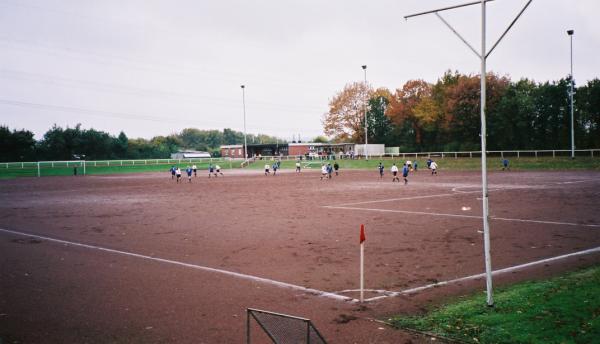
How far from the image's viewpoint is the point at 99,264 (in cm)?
1029

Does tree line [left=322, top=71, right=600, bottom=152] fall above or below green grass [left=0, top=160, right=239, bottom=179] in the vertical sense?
above

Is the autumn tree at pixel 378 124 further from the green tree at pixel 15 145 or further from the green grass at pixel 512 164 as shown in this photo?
the green tree at pixel 15 145

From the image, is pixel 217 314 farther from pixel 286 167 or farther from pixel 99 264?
pixel 286 167

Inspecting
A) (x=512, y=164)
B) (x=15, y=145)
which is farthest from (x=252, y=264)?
(x=15, y=145)

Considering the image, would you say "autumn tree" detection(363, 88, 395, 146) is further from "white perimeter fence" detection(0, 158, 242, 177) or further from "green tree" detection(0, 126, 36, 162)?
"green tree" detection(0, 126, 36, 162)

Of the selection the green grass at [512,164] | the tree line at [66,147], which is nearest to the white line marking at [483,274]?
the green grass at [512,164]

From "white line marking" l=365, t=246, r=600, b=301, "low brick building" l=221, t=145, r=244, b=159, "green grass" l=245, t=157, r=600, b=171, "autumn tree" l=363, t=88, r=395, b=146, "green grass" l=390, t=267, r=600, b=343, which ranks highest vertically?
"autumn tree" l=363, t=88, r=395, b=146

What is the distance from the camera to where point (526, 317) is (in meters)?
5.87

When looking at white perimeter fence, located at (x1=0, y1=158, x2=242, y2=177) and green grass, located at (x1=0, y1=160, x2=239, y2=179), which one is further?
white perimeter fence, located at (x1=0, y1=158, x2=242, y2=177)

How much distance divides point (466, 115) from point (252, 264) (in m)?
65.7

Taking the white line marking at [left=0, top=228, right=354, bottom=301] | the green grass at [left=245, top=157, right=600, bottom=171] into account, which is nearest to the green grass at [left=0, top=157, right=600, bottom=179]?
the green grass at [left=245, top=157, right=600, bottom=171]

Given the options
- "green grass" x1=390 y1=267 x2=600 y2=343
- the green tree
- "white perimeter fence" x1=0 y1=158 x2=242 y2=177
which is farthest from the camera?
the green tree

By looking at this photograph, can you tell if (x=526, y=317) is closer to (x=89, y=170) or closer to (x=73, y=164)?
(x=89, y=170)

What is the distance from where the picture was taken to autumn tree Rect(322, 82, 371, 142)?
3329 inches
